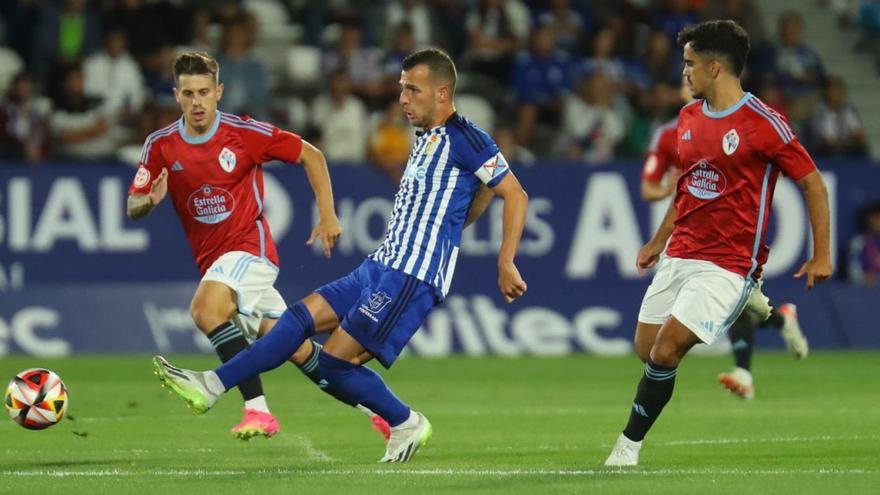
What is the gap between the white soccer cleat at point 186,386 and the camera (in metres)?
7.82

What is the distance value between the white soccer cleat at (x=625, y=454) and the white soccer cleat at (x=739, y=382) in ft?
11.5

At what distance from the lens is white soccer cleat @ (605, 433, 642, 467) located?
828 centimetres

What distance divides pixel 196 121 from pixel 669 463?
332 centimetres

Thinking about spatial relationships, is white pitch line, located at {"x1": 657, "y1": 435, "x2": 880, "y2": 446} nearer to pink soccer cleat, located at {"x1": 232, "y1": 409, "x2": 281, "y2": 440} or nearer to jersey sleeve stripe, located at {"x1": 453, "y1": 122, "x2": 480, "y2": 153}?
pink soccer cleat, located at {"x1": 232, "y1": 409, "x2": 281, "y2": 440}

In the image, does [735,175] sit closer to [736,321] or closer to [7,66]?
[736,321]

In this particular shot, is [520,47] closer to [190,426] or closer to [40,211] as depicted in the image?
[40,211]

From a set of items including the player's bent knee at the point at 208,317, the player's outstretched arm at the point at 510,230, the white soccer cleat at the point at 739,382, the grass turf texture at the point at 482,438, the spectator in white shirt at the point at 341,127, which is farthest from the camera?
the spectator in white shirt at the point at 341,127

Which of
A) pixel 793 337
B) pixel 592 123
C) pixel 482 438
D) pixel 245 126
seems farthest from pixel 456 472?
pixel 592 123

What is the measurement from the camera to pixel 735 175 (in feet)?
27.4

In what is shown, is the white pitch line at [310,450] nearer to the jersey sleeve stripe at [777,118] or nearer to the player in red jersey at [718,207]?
the player in red jersey at [718,207]

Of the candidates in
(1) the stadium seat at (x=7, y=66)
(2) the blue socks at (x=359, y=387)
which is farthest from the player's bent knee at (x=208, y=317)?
(1) the stadium seat at (x=7, y=66)

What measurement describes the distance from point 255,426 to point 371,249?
8.27 meters

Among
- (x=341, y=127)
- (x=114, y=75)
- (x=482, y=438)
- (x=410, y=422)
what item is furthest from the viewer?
(x=114, y=75)

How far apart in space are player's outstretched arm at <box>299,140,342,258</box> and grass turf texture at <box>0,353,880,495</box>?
3.74 feet
